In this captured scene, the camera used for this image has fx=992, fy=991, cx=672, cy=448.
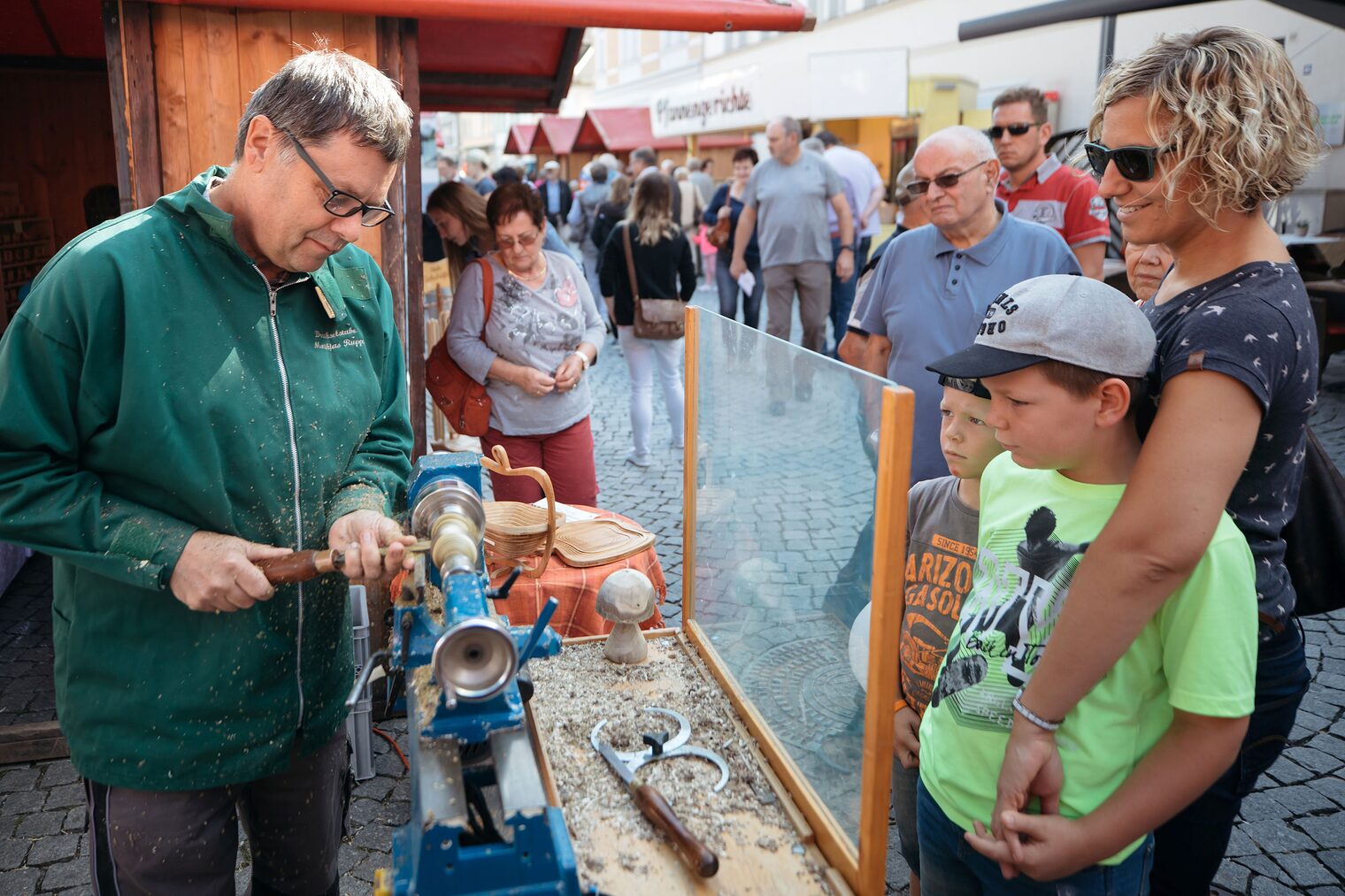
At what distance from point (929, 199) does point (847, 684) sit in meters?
2.10

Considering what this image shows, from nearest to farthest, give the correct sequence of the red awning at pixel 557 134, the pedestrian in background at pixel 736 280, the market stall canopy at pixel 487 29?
the market stall canopy at pixel 487 29 → the pedestrian in background at pixel 736 280 → the red awning at pixel 557 134

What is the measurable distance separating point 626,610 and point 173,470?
985 millimetres

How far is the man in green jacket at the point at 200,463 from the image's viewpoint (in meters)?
1.65

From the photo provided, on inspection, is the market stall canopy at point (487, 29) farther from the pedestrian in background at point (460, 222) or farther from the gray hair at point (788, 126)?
the gray hair at point (788, 126)

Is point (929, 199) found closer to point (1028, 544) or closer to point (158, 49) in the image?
point (1028, 544)

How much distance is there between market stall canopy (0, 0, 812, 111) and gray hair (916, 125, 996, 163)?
90cm

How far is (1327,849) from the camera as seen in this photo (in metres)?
3.00

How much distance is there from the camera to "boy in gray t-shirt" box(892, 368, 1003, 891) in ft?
6.73

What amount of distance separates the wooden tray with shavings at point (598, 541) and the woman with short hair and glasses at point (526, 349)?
69cm

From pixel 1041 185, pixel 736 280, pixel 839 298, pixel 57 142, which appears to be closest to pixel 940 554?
pixel 1041 185

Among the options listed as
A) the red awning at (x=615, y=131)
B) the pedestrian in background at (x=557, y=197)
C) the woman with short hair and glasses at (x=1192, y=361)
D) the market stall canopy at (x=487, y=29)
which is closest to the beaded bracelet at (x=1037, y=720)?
the woman with short hair and glasses at (x=1192, y=361)

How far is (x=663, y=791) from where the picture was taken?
1788mm

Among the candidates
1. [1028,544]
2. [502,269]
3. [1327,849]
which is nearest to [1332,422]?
[1327,849]

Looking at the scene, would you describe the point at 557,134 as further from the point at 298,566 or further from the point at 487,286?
the point at 298,566
